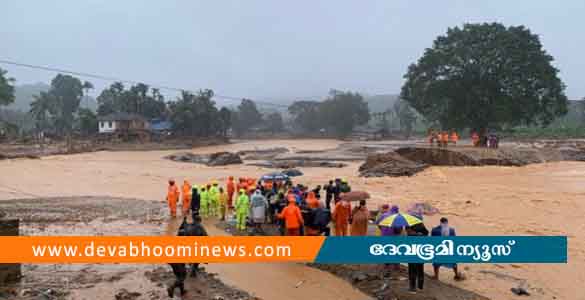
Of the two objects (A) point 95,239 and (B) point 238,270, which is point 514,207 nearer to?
(B) point 238,270

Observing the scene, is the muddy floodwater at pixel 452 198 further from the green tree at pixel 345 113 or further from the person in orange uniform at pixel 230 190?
the green tree at pixel 345 113

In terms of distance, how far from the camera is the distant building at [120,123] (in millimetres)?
66125

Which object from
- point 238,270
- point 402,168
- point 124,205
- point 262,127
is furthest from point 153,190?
point 262,127

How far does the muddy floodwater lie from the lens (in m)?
8.76

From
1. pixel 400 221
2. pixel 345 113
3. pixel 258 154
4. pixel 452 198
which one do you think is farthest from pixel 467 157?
pixel 345 113

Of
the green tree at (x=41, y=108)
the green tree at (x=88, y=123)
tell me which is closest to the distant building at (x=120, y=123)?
the green tree at (x=88, y=123)

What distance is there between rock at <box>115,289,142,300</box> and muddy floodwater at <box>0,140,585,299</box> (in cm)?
137

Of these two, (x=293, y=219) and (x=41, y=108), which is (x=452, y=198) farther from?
(x=41, y=108)

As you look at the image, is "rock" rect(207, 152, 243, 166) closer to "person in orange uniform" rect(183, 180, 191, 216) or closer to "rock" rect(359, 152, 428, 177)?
"rock" rect(359, 152, 428, 177)

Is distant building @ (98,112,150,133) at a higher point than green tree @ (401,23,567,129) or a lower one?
lower

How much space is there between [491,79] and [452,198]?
21.5 m

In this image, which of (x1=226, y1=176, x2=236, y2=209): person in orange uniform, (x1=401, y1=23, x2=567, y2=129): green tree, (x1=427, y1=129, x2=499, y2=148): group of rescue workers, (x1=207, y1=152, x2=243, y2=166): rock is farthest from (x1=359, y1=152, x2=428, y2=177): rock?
(x1=207, y1=152, x2=243, y2=166): rock

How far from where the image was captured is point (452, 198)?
62.7 ft

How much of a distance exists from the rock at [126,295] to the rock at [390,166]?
20.2 metres
